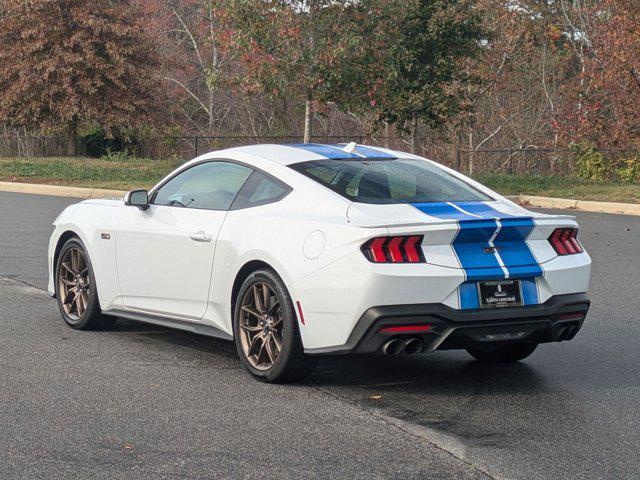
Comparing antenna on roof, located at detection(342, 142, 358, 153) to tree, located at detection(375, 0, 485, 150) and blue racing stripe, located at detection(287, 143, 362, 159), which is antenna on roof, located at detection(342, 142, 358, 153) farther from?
tree, located at detection(375, 0, 485, 150)

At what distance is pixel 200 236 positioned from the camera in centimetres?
768

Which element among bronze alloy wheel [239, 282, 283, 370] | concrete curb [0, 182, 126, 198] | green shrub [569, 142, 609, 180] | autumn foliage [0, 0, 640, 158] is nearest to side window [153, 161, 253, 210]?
bronze alloy wheel [239, 282, 283, 370]

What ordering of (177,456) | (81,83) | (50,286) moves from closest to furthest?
(177,456), (50,286), (81,83)

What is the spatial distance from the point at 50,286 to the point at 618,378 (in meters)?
4.57

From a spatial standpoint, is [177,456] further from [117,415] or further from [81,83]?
[81,83]

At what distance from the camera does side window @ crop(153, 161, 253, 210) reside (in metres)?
7.81

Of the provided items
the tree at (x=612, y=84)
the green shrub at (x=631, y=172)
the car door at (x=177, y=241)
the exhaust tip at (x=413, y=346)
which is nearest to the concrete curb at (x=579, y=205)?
the green shrub at (x=631, y=172)

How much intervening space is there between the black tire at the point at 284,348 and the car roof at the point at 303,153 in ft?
3.05

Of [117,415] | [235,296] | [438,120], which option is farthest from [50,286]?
[438,120]

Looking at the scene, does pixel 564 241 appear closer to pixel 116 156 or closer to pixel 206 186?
pixel 206 186

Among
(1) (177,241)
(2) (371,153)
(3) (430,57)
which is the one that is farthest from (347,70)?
(1) (177,241)

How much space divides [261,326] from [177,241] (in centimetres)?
110

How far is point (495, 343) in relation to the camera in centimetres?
683

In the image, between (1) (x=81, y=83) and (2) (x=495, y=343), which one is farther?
(1) (x=81, y=83)
